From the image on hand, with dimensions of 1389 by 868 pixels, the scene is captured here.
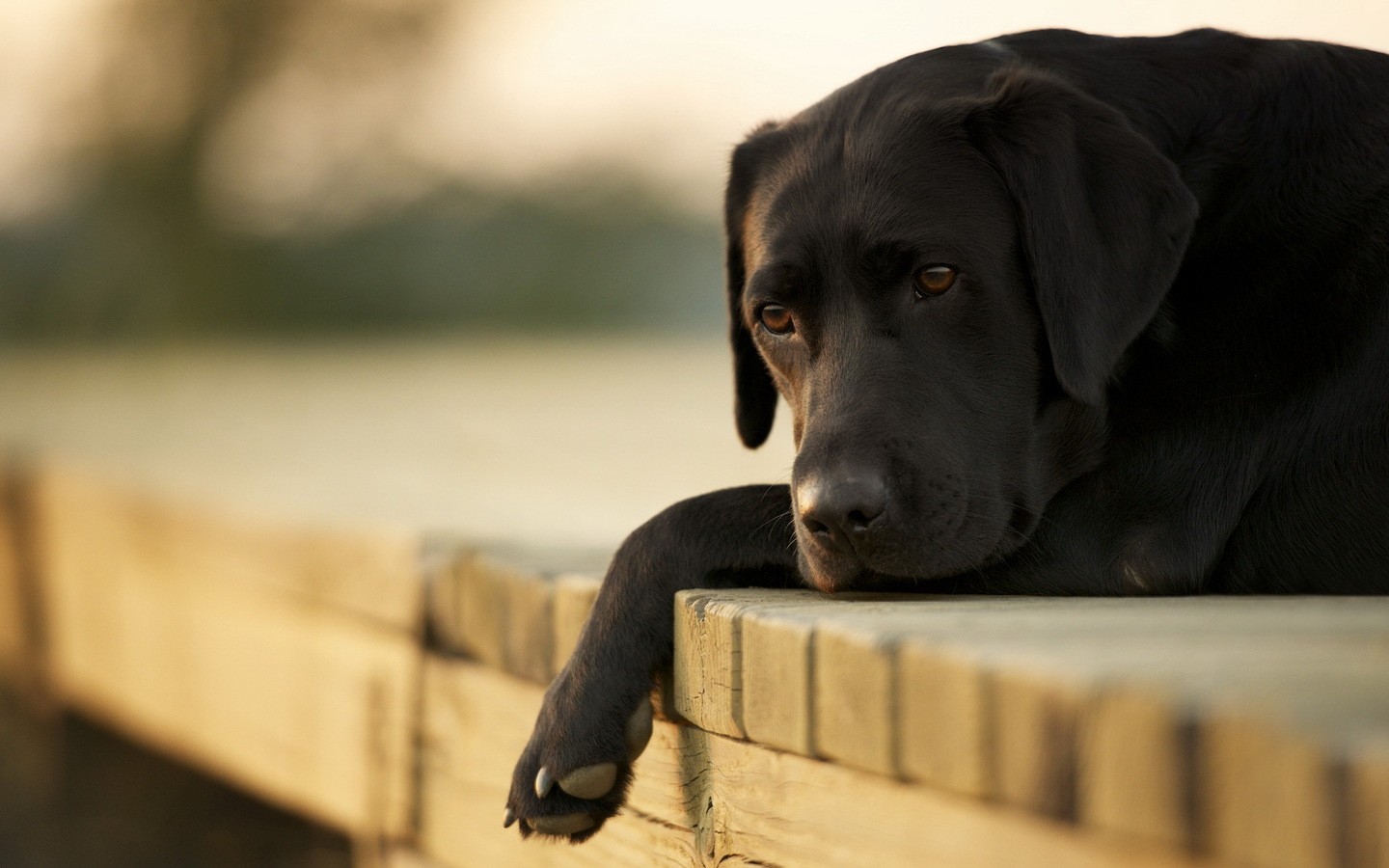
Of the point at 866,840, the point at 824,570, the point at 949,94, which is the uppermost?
the point at 949,94

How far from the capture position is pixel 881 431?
7.50 ft

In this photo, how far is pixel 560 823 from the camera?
2242 mm

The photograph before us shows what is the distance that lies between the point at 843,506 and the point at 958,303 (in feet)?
1.41

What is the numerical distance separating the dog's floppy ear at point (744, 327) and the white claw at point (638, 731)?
981 mm

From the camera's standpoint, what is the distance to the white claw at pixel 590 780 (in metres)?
2.21

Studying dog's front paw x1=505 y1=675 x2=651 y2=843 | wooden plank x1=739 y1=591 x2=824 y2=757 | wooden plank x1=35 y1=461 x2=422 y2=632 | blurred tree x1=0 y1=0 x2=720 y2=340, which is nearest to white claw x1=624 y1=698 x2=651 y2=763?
dog's front paw x1=505 y1=675 x2=651 y2=843

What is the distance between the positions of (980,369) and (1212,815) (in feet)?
4.25

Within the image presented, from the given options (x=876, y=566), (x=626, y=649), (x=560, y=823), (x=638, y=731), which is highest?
(x=876, y=566)

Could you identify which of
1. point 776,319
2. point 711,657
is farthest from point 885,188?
point 711,657

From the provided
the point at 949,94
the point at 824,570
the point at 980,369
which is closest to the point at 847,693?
the point at 824,570

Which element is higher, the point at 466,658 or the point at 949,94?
the point at 949,94

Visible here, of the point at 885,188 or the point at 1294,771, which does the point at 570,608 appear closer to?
the point at 885,188

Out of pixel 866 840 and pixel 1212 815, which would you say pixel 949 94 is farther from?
pixel 1212 815

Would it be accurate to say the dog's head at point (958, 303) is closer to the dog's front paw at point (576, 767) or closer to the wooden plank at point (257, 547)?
the dog's front paw at point (576, 767)
